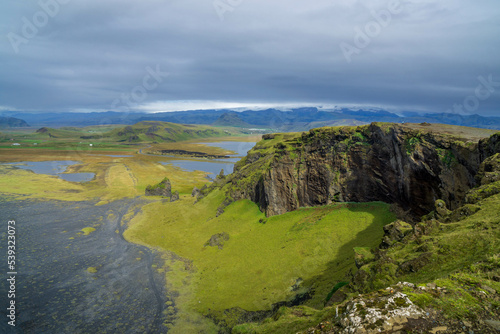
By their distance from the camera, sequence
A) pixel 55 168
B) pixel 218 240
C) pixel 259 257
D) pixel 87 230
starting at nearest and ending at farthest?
1. pixel 259 257
2. pixel 218 240
3. pixel 87 230
4. pixel 55 168

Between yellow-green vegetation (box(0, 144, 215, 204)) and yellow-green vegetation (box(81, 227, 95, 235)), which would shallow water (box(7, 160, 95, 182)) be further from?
yellow-green vegetation (box(81, 227, 95, 235))

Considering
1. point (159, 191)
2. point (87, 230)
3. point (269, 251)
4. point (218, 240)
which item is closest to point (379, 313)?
point (269, 251)

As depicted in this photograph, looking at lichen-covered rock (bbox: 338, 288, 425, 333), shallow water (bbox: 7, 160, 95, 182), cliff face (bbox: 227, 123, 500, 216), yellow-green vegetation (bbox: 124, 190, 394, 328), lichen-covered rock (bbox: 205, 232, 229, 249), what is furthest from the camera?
shallow water (bbox: 7, 160, 95, 182)

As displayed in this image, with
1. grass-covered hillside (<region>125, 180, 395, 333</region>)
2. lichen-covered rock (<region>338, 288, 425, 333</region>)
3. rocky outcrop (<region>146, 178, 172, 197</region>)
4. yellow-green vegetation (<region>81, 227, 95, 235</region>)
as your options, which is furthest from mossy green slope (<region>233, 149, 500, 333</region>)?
rocky outcrop (<region>146, 178, 172, 197</region>)

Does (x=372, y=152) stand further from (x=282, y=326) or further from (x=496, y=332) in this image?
(x=496, y=332)

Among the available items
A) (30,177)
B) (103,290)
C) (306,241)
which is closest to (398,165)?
(306,241)

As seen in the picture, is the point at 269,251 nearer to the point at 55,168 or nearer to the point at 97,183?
the point at 97,183

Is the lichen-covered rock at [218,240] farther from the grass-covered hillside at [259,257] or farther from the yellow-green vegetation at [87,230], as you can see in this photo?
the yellow-green vegetation at [87,230]
